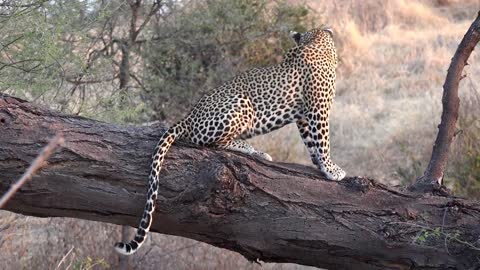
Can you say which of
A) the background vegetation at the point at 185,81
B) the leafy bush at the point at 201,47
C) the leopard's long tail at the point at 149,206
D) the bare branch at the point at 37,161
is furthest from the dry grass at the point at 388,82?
the bare branch at the point at 37,161

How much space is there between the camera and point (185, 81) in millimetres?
10805

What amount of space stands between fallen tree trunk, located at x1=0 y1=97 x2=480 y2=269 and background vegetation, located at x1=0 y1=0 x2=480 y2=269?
108 cm

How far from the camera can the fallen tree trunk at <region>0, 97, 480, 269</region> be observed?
14.3 feet

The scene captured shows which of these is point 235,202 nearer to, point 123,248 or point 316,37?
point 123,248

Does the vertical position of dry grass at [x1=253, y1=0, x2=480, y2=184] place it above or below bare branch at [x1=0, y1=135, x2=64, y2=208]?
below

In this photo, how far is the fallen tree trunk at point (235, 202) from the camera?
4359mm

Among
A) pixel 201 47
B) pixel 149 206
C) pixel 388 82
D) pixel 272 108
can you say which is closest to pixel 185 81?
pixel 201 47

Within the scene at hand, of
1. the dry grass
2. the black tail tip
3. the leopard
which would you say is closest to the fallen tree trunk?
the black tail tip

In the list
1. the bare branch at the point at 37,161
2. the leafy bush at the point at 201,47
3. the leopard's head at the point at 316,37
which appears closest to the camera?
the bare branch at the point at 37,161

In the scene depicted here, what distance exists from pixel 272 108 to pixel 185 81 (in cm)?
556

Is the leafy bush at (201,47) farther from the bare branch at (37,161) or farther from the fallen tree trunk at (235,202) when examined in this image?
the bare branch at (37,161)

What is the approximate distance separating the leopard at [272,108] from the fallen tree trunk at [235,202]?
340 millimetres

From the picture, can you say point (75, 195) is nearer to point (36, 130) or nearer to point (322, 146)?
point (36, 130)

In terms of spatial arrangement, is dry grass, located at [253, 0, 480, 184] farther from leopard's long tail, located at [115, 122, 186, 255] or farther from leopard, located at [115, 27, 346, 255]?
leopard's long tail, located at [115, 122, 186, 255]
